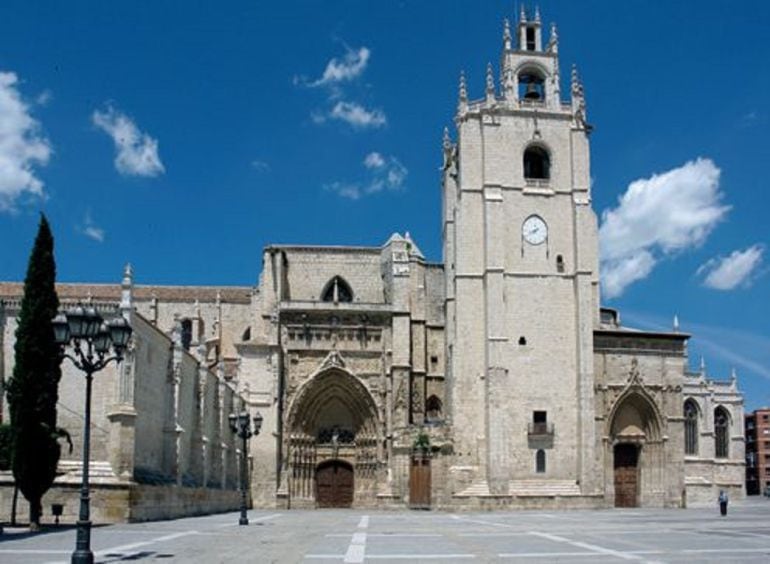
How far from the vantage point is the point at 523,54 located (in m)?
49.4

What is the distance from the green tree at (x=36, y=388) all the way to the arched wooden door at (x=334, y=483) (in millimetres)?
27794

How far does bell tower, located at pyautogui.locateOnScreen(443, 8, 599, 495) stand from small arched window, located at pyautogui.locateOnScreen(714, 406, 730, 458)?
23.9 metres

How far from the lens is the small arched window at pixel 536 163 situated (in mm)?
48625

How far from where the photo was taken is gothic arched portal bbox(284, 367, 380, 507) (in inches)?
1933

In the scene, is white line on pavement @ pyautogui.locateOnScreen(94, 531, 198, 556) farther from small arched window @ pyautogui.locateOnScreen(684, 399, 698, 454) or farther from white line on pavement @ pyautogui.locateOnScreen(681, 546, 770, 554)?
small arched window @ pyautogui.locateOnScreen(684, 399, 698, 454)

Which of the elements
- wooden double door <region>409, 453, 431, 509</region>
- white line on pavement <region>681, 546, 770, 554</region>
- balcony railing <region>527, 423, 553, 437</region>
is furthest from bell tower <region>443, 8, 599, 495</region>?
white line on pavement <region>681, 546, 770, 554</region>

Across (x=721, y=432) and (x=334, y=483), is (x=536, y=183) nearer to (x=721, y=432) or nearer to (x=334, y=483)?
(x=334, y=483)

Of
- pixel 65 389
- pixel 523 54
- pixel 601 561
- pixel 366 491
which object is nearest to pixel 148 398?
pixel 65 389

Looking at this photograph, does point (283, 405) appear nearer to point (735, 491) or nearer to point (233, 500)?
point (233, 500)

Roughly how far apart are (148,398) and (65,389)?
2.54 metres

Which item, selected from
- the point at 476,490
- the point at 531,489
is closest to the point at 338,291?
the point at 476,490

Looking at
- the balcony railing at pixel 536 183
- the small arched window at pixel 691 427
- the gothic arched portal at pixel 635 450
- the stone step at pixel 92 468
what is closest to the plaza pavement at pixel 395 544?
the stone step at pixel 92 468

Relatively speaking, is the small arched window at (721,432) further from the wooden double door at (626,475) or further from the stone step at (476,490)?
Answer: the stone step at (476,490)

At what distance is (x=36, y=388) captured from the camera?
899 inches
